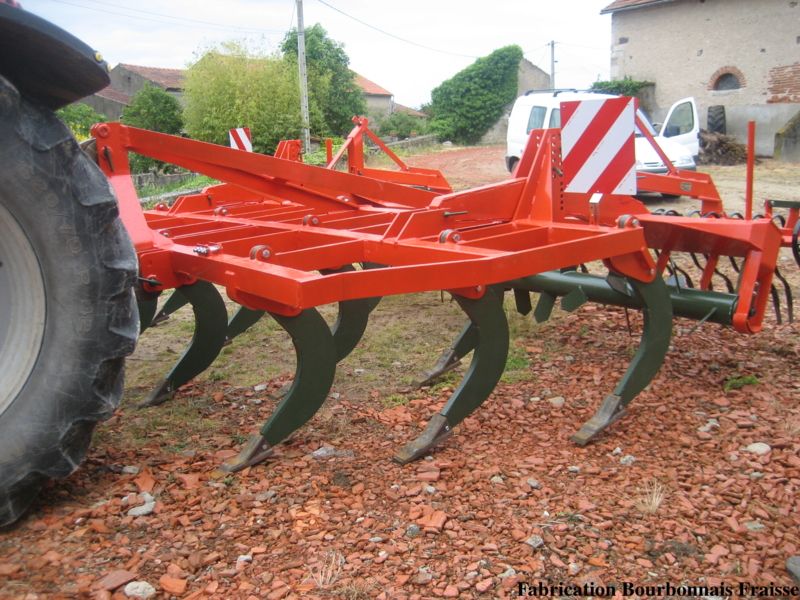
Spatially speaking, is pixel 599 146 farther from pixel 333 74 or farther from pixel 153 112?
pixel 333 74

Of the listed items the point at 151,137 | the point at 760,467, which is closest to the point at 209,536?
the point at 151,137

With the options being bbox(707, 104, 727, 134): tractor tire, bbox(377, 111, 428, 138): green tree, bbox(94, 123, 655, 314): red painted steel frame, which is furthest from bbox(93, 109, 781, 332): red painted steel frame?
bbox(377, 111, 428, 138): green tree

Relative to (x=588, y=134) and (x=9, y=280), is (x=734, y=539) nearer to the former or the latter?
(x=588, y=134)

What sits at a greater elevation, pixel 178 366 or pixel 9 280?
pixel 9 280

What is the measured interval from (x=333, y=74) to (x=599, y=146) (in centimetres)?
3052

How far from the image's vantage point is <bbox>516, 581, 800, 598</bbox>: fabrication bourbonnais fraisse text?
7.00 ft

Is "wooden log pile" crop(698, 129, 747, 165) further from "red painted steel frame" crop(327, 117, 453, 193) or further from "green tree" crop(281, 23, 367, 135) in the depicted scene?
"green tree" crop(281, 23, 367, 135)

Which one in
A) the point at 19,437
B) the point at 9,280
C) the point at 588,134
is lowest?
the point at 19,437

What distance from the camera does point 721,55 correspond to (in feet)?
66.5

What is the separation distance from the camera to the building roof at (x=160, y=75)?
40759mm

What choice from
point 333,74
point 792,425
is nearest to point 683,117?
point 792,425

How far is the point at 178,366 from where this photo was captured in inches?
149

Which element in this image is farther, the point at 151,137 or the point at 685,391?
the point at 685,391

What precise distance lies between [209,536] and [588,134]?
2.70m
